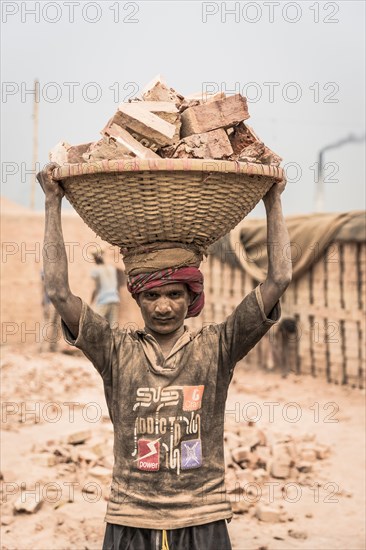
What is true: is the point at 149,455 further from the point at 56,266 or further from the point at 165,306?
the point at 56,266

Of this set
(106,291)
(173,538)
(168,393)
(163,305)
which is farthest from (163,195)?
(106,291)

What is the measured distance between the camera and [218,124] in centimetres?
249

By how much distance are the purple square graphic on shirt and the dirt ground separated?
230cm

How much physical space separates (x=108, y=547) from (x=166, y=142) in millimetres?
1392

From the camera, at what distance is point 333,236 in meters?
9.23

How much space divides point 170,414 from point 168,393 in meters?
0.07

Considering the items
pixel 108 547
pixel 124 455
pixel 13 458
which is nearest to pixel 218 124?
pixel 124 455

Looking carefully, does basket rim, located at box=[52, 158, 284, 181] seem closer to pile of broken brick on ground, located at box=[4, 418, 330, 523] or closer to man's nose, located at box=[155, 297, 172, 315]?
man's nose, located at box=[155, 297, 172, 315]

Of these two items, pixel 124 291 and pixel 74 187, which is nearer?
pixel 74 187

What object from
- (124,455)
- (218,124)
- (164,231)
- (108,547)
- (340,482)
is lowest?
(340,482)

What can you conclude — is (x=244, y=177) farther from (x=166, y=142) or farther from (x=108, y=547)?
(x=108, y=547)

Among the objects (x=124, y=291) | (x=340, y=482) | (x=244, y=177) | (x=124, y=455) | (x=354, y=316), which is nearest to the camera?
(x=244, y=177)

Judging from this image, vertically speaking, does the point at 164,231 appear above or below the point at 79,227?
below

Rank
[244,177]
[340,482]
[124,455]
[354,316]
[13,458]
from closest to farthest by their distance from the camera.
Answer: [244,177] → [124,455] → [340,482] → [13,458] → [354,316]
